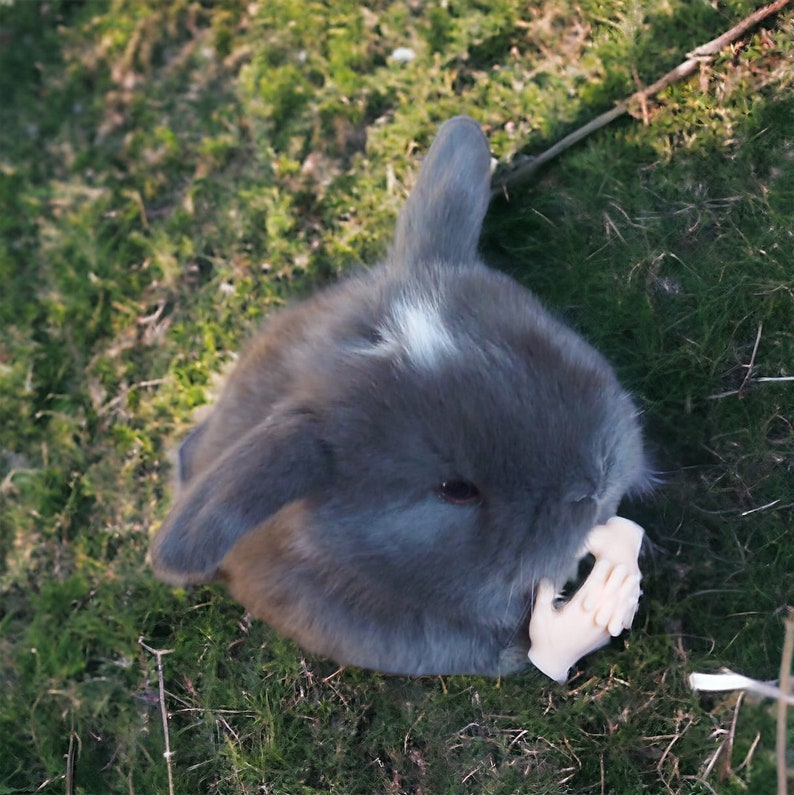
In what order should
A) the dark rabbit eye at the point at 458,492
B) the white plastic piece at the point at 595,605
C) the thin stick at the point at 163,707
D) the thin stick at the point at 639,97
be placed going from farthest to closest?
the thin stick at the point at 163,707 → the thin stick at the point at 639,97 → the white plastic piece at the point at 595,605 → the dark rabbit eye at the point at 458,492

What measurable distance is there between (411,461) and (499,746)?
161 cm

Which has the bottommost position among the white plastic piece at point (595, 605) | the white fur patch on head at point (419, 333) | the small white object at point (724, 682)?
the small white object at point (724, 682)

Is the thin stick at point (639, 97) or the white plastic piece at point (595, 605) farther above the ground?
the thin stick at point (639, 97)

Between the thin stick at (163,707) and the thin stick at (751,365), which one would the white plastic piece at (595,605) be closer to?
the thin stick at (751,365)

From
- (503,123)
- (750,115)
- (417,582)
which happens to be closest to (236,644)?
(417,582)

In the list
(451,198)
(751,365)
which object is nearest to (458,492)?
(451,198)

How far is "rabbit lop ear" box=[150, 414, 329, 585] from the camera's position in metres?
2.38

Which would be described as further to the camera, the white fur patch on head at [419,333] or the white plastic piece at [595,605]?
the white plastic piece at [595,605]

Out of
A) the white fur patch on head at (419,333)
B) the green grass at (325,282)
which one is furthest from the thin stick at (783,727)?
the white fur patch on head at (419,333)

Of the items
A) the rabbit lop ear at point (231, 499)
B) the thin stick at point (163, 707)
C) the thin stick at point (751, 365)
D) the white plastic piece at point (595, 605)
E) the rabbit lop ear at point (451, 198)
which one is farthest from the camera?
the thin stick at point (163, 707)

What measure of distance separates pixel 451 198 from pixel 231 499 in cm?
135

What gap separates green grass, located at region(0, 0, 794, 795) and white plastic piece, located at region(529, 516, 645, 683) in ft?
1.41

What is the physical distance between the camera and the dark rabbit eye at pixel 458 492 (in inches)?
99.8

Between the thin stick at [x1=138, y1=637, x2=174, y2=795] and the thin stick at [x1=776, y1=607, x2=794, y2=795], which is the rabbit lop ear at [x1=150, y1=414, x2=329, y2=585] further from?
the thin stick at [x1=138, y1=637, x2=174, y2=795]
